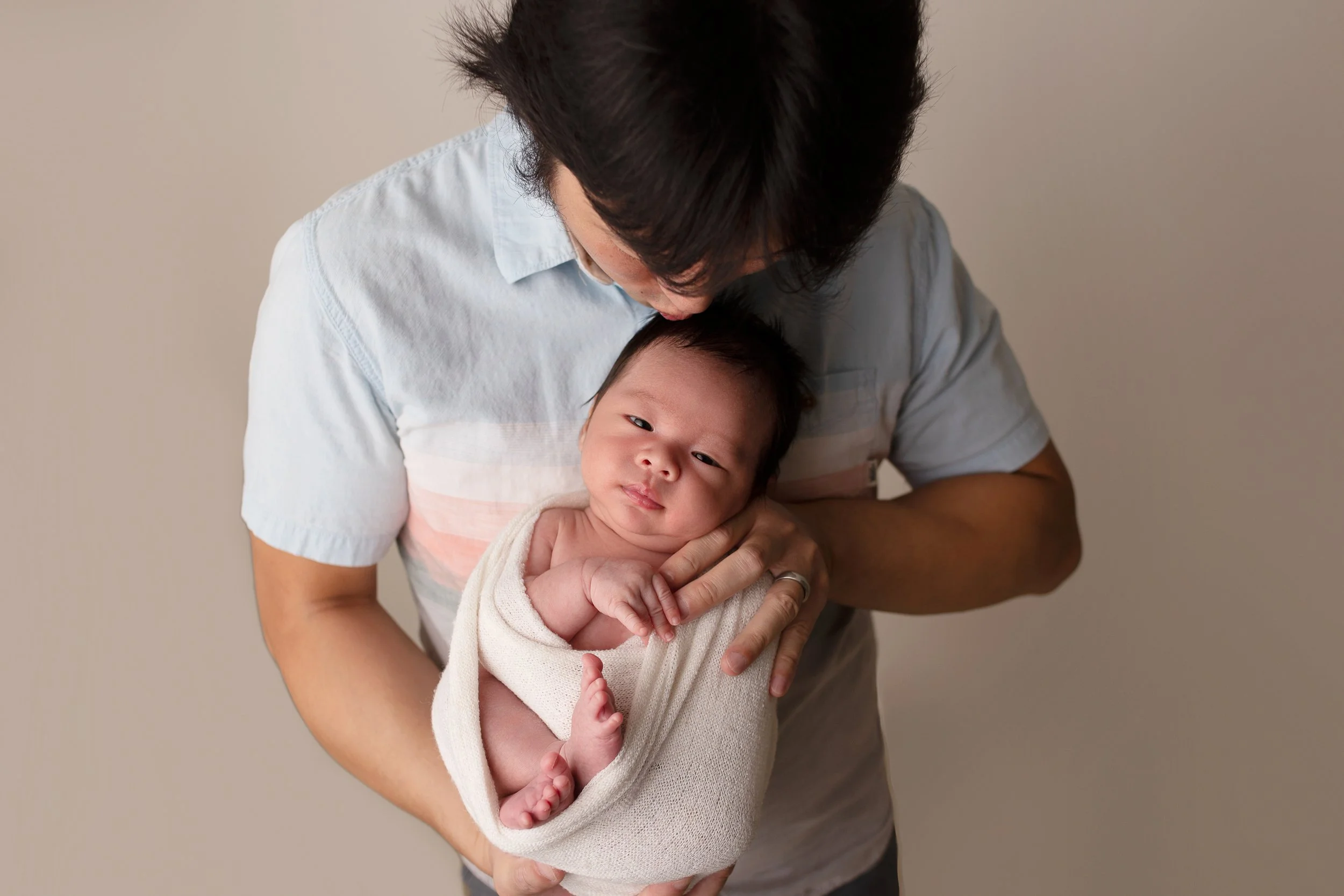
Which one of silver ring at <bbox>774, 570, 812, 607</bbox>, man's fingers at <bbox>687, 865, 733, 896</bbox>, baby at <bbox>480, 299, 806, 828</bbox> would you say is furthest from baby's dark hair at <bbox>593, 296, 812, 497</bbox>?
man's fingers at <bbox>687, 865, 733, 896</bbox>

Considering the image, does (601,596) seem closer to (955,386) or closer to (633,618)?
(633,618)

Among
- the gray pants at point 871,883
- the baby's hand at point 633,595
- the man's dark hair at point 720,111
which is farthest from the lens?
the gray pants at point 871,883

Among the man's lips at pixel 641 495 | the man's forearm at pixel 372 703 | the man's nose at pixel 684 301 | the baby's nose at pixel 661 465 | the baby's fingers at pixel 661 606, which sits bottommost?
the man's forearm at pixel 372 703

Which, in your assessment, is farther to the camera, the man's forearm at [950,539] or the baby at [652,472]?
the man's forearm at [950,539]

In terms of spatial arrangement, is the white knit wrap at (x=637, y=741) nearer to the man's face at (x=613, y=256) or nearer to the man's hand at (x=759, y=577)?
the man's hand at (x=759, y=577)

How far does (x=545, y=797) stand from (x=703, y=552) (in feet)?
0.77

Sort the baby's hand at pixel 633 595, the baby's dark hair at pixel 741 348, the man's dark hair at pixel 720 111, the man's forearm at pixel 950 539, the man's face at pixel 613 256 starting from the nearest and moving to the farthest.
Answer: the man's dark hair at pixel 720 111 < the man's face at pixel 613 256 < the baby's hand at pixel 633 595 < the baby's dark hair at pixel 741 348 < the man's forearm at pixel 950 539

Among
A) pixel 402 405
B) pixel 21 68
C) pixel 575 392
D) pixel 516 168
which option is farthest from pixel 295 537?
pixel 21 68

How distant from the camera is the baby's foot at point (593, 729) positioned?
0.75 meters

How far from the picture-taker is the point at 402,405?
88cm

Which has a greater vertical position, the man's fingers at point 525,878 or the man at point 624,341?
the man at point 624,341

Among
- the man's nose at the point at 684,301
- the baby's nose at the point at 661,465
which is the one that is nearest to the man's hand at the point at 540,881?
the baby's nose at the point at 661,465

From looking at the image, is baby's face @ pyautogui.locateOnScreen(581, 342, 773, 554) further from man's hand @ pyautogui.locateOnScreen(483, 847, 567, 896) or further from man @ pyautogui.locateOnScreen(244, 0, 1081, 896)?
man's hand @ pyautogui.locateOnScreen(483, 847, 567, 896)

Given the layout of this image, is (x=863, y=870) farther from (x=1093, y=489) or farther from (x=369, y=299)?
(x=1093, y=489)
